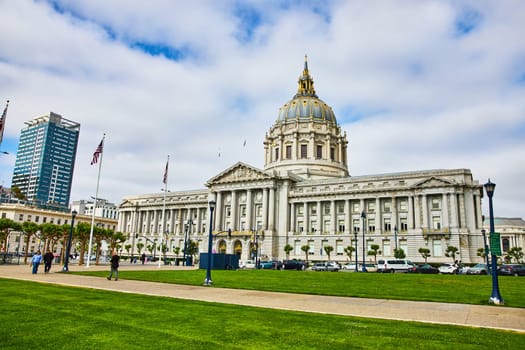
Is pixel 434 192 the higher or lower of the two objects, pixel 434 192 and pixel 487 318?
the higher

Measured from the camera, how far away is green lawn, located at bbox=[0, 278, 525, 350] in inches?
393

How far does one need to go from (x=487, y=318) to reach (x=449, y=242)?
215ft

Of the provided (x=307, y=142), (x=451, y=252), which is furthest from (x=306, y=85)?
(x=451, y=252)

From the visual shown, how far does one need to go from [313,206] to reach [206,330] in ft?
269

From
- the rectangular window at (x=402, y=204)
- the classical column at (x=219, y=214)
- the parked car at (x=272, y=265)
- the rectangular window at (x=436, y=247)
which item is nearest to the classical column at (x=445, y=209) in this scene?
the rectangular window at (x=436, y=247)

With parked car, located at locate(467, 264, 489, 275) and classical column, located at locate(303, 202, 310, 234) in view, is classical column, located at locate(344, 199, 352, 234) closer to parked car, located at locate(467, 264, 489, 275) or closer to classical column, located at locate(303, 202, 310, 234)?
classical column, located at locate(303, 202, 310, 234)

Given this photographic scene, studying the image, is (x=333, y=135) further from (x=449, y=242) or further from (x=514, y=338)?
(x=514, y=338)

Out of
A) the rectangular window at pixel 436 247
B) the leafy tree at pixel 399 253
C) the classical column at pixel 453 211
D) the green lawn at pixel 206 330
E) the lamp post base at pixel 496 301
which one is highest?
the classical column at pixel 453 211

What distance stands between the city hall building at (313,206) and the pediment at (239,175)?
239mm

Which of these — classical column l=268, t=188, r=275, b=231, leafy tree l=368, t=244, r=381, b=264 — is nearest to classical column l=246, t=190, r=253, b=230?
classical column l=268, t=188, r=275, b=231

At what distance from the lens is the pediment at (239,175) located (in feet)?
314

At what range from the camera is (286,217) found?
92.4 meters

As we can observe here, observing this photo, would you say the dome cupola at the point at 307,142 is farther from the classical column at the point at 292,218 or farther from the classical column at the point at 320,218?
the classical column at the point at 320,218

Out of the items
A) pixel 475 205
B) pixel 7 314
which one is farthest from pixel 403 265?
pixel 7 314
